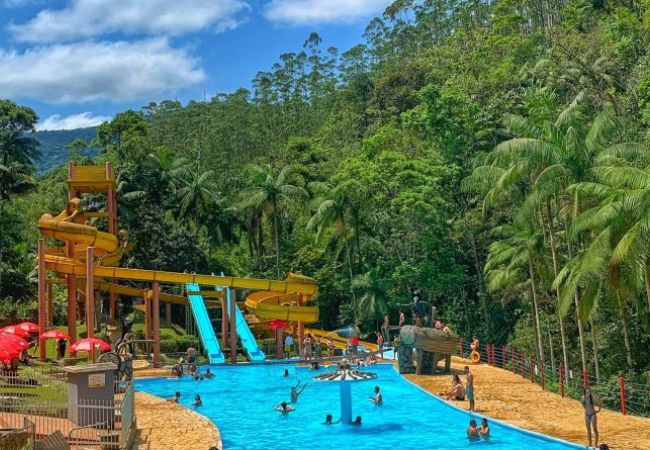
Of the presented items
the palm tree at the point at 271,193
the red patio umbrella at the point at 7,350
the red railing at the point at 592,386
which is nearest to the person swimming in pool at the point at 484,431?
the red railing at the point at 592,386

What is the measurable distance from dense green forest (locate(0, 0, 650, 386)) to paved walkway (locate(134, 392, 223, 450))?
41.1ft

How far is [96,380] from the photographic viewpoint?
58.6 feet

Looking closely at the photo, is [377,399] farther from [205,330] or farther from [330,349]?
[205,330]

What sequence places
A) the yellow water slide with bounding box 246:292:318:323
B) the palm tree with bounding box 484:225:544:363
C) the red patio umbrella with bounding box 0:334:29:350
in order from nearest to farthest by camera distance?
the red patio umbrella with bounding box 0:334:29:350 < the palm tree with bounding box 484:225:544:363 < the yellow water slide with bounding box 246:292:318:323

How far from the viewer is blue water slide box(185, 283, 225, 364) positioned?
3917 cm

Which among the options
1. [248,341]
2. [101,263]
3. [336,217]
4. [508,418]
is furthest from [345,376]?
[336,217]

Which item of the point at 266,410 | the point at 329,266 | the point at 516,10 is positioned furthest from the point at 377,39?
the point at 266,410

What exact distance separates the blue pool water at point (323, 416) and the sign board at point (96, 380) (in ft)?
16.5

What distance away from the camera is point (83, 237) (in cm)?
3288

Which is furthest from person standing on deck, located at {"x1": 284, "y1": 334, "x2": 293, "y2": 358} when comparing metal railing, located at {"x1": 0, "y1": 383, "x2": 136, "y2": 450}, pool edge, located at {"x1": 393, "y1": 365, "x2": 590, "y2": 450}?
metal railing, located at {"x1": 0, "y1": 383, "x2": 136, "y2": 450}

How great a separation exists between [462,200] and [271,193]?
14.8 metres

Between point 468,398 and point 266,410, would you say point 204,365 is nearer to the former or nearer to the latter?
point 266,410

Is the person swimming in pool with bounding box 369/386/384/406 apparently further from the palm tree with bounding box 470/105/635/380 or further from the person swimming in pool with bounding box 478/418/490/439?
the palm tree with bounding box 470/105/635/380

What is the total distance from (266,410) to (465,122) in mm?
27015
